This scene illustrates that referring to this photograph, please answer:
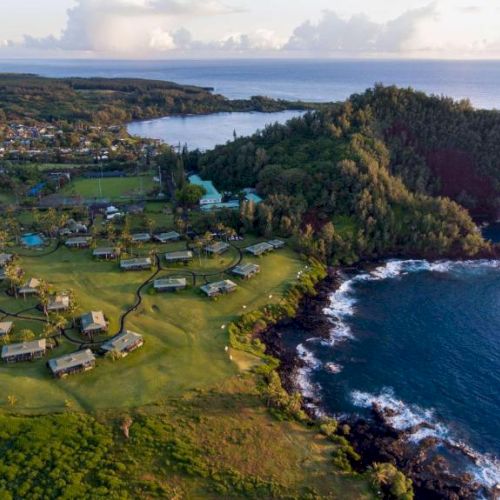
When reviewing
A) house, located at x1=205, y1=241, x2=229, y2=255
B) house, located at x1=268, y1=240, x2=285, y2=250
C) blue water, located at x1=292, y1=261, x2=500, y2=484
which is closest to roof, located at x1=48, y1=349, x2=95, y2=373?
blue water, located at x1=292, y1=261, x2=500, y2=484

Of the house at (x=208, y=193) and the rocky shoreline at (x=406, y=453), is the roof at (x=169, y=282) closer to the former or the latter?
the rocky shoreline at (x=406, y=453)

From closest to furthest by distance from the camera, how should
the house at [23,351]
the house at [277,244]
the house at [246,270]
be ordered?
the house at [23,351], the house at [246,270], the house at [277,244]

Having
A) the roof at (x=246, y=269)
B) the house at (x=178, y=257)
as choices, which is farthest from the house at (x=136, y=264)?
the roof at (x=246, y=269)

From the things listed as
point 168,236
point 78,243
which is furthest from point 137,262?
point 78,243

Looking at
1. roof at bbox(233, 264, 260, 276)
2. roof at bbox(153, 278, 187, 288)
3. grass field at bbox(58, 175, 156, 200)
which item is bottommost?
roof at bbox(153, 278, 187, 288)

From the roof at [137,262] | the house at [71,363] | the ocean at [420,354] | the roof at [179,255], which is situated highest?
the roof at [179,255]

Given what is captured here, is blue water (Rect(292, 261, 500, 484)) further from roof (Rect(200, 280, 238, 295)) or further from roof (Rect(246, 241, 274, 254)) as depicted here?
roof (Rect(246, 241, 274, 254))
